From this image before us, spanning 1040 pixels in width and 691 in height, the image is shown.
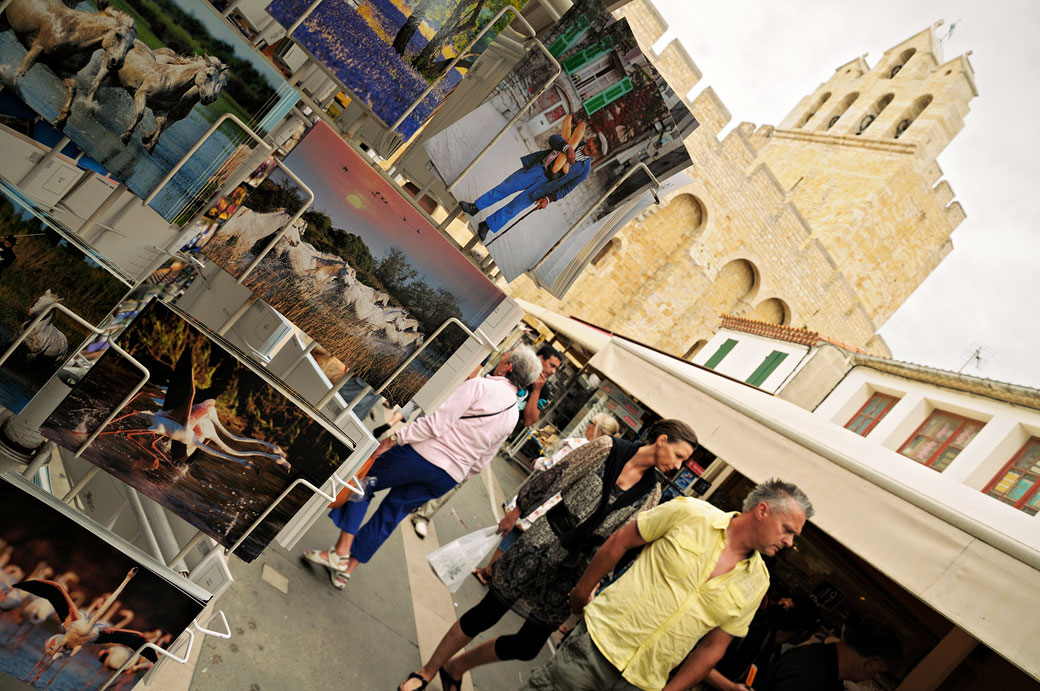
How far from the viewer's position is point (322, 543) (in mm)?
3699

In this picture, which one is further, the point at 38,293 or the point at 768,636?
the point at 768,636

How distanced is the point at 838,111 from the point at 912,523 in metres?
29.4

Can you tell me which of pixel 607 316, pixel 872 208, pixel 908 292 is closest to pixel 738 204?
pixel 607 316

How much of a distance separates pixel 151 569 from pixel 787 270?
20.7 meters

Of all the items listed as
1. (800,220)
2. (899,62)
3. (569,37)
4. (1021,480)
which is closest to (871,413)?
(1021,480)

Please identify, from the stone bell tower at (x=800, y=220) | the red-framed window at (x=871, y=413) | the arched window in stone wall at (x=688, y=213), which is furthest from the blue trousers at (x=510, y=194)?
the arched window in stone wall at (x=688, y=213)

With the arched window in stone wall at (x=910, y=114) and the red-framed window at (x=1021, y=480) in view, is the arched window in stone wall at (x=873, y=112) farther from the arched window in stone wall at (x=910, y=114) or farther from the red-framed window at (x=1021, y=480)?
the red-framed window at (x=1021, y=480)

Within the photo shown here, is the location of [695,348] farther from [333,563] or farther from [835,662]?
[333,563]

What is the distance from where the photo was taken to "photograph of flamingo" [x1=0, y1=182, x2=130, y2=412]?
1.32m

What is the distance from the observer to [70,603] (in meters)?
1.53

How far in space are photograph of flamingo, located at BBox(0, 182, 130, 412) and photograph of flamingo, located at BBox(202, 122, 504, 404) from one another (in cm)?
26

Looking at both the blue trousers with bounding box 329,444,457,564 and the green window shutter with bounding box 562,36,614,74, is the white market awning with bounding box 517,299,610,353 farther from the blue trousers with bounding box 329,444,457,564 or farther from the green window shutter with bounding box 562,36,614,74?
the green window shutter with bounding box 562,36,614,74

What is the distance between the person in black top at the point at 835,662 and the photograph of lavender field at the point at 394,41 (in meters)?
3.57

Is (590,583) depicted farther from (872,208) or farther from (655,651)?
(872,208)
